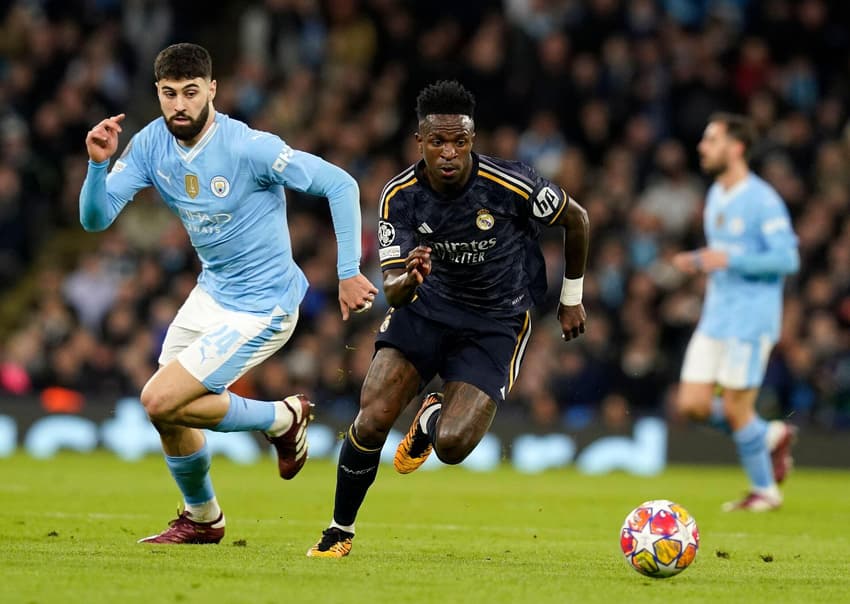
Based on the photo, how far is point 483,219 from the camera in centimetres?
802

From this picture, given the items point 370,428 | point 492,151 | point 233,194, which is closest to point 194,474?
point 370,428

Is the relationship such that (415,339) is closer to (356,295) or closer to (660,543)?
(356,295)

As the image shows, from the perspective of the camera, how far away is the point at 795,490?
561 inches

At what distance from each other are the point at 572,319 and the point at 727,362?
13.0 feet

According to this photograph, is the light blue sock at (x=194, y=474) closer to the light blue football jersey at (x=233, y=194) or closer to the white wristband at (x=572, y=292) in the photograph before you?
the light blue football jersey at (x=233, y=194)

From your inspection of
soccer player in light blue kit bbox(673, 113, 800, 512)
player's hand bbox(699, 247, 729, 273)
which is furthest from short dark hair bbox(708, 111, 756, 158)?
player's hand bbox(699, 247, 729, 273)

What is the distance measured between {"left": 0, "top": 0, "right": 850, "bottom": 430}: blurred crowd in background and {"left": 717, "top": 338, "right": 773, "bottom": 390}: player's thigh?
14.6ft

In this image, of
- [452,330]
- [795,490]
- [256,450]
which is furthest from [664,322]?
[452,330]

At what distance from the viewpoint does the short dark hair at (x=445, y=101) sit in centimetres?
770

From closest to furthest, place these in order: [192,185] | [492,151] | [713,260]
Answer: [192,185]
[713,260]
[492,151]

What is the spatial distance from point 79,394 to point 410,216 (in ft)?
33.2

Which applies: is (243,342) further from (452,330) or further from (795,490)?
(795,490)

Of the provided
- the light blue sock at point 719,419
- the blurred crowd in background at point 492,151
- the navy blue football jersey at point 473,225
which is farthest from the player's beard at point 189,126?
the blurred crowd in background at point 492,151

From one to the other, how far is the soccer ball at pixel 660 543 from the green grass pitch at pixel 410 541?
133mm
